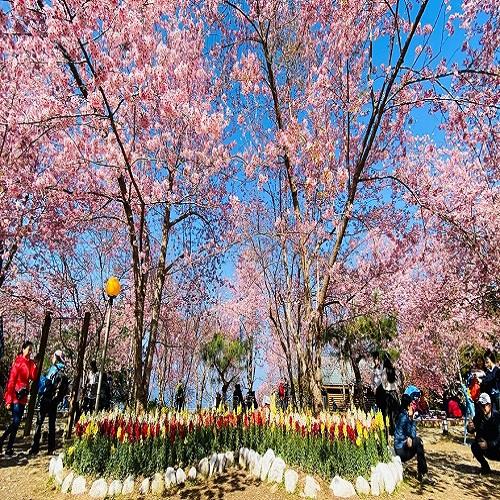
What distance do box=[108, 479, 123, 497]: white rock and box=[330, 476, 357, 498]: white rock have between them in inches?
97.5

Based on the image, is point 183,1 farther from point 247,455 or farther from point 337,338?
point 337,338

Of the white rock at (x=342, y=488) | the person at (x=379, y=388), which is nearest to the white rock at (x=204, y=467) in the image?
the white rock at (x=342, y=488)

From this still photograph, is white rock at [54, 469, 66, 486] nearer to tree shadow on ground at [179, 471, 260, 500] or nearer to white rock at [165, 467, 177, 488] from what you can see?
white rock at [165, 467, 177, 488]

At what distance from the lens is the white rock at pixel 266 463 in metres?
5.29

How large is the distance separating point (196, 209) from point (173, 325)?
1334cm

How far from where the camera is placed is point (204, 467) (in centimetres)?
555

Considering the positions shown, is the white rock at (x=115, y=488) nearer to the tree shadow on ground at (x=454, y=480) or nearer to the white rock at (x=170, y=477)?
the white rock at (x=170, y=477)

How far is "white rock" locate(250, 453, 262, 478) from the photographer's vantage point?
539 cm

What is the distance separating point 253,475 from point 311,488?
98 cm

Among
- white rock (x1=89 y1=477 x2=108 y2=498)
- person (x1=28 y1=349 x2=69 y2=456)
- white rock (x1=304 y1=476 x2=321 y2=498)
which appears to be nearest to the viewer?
white rock (x1=304 y1=476 x2=321 y2=498)

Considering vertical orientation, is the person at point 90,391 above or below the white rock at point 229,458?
above

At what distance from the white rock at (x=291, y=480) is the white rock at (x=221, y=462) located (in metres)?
1.11

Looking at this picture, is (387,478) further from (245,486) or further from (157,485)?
(157,485)

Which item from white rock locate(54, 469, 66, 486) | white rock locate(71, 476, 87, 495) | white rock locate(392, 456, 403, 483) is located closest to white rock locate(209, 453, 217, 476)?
white rock locate(71, 476, 87, 495)
